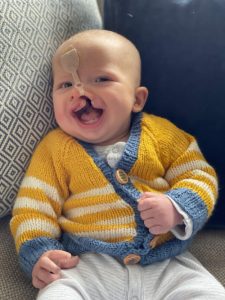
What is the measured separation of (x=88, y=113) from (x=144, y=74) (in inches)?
6.6

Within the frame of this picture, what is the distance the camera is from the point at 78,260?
855 mm

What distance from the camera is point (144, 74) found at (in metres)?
1.02

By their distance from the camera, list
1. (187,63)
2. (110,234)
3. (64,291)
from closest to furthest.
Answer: (64,291) → (110,234) → (187,63)

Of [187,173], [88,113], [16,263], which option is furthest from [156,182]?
[16,263]

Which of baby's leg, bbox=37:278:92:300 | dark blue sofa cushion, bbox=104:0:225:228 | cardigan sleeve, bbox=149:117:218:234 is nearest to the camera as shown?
baby's leg, bbox=37:278:92:300

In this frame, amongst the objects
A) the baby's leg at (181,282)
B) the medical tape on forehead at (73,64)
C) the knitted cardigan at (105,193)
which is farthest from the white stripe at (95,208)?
the medical tape on forehead at (73,64)

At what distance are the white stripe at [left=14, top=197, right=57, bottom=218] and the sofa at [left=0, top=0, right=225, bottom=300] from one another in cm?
6

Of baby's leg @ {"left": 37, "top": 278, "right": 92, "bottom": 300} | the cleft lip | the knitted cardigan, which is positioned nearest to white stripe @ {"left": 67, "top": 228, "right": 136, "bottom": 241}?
the knitted cardigan

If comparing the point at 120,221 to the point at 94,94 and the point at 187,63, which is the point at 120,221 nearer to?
the point at 94,94

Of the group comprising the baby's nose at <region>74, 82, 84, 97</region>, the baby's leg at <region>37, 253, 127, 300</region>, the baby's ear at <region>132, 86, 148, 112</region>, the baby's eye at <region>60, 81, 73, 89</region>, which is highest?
the baby's nose at <region>74, 82, 84, 97</region>

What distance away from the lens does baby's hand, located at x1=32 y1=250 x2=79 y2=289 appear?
0.81 metres

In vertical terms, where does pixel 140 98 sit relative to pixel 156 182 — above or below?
above

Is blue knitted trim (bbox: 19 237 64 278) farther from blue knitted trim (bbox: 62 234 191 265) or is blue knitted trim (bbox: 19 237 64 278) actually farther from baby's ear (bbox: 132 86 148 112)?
baby's ear (bbox: 132 86 148 112)

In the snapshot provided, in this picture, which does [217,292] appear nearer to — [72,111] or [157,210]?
[157,210]
